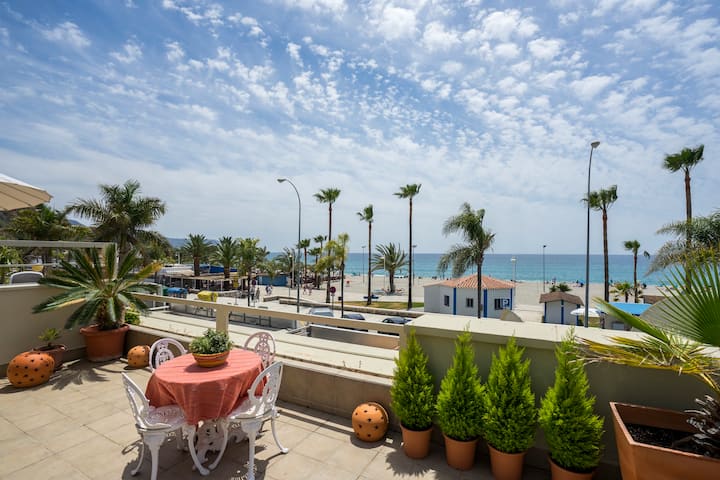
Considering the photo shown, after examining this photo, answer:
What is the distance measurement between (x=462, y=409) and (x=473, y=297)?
1046 inches

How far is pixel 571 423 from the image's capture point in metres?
3.15

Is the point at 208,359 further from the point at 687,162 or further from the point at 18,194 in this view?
the point at 687,162

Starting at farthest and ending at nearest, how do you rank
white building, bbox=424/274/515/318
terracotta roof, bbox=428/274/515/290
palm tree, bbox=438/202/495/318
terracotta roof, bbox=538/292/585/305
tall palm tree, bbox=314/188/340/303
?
tall palm tree, bbox=314/188/340/303
terracotta roof, bbox=428/274/515/290
white building, bbox=424/274/515/318
terracotta roof, bbox=538/292/585/305
palm tree, bbox=438/202/495/318

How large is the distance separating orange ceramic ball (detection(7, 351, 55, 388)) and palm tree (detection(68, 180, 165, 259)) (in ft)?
72.6

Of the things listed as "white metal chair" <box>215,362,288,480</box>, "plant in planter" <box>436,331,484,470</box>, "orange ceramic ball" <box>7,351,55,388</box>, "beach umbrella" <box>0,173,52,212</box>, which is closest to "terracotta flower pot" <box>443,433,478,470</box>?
"plant in planter" <box>436,331,484,470</box>

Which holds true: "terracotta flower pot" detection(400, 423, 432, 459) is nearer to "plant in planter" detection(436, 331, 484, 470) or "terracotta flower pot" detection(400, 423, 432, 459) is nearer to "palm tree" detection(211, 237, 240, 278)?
"plant in planter" detection(436, 331, 484, 470)

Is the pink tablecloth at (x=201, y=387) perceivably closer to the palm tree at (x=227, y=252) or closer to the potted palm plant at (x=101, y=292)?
the potted palm plant at (x=101, y=292)

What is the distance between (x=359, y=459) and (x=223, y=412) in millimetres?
1711

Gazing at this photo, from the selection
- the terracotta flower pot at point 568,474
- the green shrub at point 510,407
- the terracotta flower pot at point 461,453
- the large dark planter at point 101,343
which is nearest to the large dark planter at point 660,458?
the terracotta flower pot at point 568,474

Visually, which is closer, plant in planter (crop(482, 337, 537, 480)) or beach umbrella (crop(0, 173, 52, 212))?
plant in planter (crop(482, 337, 537, 480))

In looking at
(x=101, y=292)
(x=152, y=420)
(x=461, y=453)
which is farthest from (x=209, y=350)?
(x=101, y=292)

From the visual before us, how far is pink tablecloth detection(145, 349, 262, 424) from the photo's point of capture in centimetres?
362

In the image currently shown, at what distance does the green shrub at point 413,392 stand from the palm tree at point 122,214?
27.7 meters

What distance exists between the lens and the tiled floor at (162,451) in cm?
372
